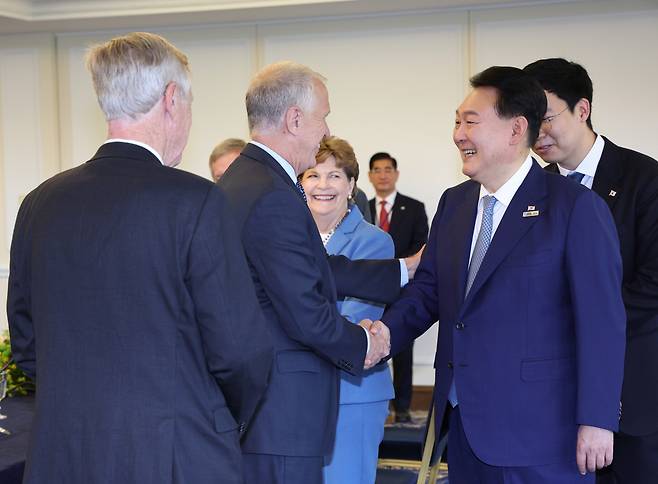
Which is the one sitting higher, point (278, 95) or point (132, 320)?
point (278, 95)

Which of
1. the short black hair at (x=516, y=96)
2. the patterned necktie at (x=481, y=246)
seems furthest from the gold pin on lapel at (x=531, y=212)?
the short black hair at (x=516, y=96)

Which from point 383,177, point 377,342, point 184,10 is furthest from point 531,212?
point 184,10

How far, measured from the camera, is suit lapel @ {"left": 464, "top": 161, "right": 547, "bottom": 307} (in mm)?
Answer: 2475

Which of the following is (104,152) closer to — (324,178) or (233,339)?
(233,339)

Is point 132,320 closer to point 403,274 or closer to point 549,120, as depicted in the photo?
point 403,274

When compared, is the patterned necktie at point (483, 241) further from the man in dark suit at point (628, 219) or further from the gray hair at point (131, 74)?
the gray hair at point (131, 74)

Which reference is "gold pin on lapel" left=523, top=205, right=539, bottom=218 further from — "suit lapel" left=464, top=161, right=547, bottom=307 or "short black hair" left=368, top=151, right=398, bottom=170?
"short black hair" left=368, top=151, right=398, bottom=170

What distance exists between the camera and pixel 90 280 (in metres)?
1.83

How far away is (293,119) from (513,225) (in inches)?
28.6

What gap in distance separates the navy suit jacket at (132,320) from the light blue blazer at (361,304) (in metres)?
1.20

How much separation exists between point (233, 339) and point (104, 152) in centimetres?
50

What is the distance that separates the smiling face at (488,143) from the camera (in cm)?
259

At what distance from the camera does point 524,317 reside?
95.7 inches

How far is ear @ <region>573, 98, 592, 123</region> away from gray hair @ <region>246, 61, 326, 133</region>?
100 cm
